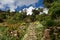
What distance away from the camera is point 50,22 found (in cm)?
1438

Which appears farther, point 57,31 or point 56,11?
point 56,11

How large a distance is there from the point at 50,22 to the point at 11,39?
2.92 meters

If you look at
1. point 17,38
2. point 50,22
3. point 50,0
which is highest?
point 50,0

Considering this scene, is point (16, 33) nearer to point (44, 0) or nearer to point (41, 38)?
point (41, 38)

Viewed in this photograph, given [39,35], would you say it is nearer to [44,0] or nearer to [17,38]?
[17,38]

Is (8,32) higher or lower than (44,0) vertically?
lower

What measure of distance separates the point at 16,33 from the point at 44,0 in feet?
111

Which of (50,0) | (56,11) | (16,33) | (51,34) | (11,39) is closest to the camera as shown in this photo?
(51,34)

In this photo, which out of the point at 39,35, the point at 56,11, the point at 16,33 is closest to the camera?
the point at 39,35

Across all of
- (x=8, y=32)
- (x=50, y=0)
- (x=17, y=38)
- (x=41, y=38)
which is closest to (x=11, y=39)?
(x=17, y=38)

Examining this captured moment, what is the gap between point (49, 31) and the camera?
40.1 feet

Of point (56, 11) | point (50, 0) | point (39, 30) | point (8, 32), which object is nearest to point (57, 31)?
point (39, 30)

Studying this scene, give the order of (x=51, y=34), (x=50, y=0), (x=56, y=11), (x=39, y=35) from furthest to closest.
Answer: (x=50, y=0)
(x=56, y=11)
(x=39, y=35)
(x=51, y=34)

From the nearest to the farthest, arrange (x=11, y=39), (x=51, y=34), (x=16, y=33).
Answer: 1. (x=51, y=34)
2. (x=11, y=39)
3. (x=16, y=33)
